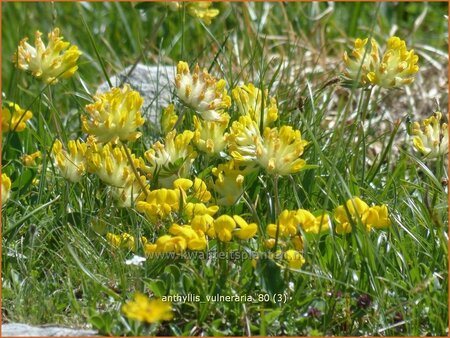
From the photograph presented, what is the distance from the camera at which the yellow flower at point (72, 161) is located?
8.73ft

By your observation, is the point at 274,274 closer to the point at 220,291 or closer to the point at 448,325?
the point at 220,291

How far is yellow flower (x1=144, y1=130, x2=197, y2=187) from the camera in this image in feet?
8.73

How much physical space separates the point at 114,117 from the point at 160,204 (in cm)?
27

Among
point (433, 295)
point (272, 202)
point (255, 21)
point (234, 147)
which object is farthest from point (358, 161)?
point (255, 21)

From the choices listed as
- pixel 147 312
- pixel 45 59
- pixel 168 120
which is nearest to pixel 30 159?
pixel 45 59

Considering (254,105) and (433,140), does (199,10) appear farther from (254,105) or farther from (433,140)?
(433,140)

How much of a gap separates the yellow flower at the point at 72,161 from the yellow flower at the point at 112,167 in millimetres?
59

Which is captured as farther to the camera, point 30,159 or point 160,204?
point 30,159

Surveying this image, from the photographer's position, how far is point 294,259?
231cm

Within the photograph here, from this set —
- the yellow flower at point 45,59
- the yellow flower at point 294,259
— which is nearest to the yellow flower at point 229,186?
the yellow flower at point 294,259

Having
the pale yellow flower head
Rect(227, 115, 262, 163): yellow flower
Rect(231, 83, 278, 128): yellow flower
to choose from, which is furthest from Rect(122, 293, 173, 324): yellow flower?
the pale yellow flower head

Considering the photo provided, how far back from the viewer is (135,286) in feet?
7.82

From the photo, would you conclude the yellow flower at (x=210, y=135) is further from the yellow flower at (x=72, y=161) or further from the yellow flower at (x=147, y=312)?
the yellow flower at (x=147, y=312)

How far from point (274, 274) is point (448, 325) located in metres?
0.42
